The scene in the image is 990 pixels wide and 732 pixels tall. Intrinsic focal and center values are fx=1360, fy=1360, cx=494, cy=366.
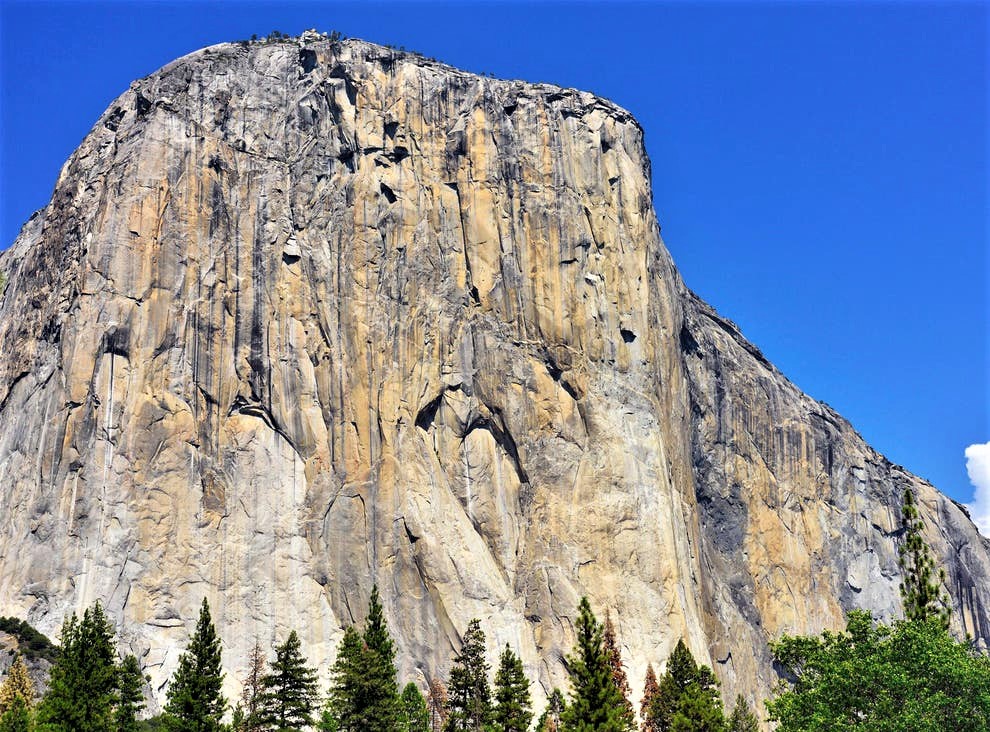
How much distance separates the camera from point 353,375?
291 feet

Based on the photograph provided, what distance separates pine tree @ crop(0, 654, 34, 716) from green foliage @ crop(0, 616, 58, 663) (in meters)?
4.81

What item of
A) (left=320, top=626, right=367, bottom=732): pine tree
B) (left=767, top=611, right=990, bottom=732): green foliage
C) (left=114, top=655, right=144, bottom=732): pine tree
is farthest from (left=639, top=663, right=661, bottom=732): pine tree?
(left=114, top=655, right=144, bottom=732): pine tree

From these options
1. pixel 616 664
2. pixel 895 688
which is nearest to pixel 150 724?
pixel 616 664

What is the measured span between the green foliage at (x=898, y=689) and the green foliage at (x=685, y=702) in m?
8.24

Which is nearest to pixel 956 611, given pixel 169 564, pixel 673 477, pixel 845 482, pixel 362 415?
pixel 845 482

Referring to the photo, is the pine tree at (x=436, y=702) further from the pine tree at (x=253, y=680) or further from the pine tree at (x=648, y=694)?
the pine tree at (x=648, y=694)

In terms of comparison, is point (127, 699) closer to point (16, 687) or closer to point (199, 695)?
point (199, 695)

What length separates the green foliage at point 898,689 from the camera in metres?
43.4

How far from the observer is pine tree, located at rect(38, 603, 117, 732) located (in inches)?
2192

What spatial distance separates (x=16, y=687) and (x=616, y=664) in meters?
31.0

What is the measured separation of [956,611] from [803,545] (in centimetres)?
2774

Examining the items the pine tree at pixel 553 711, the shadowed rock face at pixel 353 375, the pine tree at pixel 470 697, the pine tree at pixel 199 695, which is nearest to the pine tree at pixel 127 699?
the pine tree at pixel 199 695

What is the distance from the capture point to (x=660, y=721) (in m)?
64.6

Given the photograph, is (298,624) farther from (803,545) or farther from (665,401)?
(803,545)
